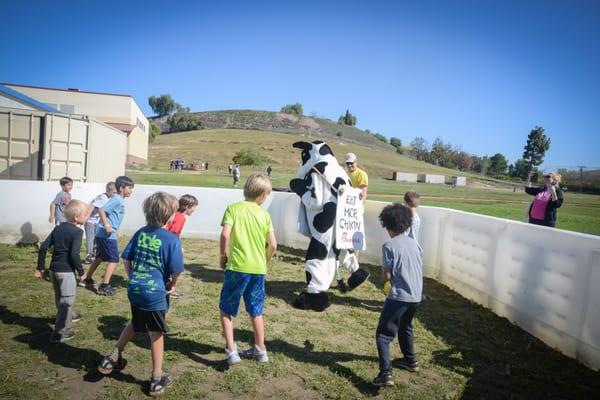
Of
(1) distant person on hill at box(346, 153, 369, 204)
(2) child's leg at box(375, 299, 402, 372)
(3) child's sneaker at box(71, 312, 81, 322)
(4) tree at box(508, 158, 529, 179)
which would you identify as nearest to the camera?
(2) child's leg at box(375, 299, 402, 372)

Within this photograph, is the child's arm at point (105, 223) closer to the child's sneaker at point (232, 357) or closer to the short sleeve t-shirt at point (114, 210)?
the short sleeve t-shirt at point (114, 210)

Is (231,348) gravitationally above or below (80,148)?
below

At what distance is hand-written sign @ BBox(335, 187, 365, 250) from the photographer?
548cm

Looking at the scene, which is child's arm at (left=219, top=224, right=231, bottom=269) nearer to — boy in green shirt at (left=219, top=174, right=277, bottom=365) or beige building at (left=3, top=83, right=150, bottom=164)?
boy in green shirt at (left=219, top=174, right=277, bottom=365)

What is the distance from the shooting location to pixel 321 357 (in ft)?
13.0

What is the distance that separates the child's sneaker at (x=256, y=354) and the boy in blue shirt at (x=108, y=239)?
262 centimetres

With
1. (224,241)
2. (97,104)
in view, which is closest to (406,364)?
(224,241)

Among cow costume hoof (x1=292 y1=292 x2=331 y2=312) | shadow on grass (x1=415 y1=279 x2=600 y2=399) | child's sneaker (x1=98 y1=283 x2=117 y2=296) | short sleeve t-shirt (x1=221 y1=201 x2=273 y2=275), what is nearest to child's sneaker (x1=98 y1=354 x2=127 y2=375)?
short sleeve t-shirt (x1=221 y1=201 x2=273 y2=275)

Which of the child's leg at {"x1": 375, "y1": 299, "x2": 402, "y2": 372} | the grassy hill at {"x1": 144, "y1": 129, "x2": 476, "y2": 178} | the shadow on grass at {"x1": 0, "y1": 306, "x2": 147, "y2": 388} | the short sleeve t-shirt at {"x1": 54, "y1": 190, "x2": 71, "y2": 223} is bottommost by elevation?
the shadow on grass at {"x1": 0, "y1": 306, "x2": 147, "y2": 388}

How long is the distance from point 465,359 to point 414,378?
781 millimetres

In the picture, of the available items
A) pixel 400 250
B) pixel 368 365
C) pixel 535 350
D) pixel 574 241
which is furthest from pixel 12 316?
pixel 574 241

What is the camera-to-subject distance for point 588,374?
12.4 feet

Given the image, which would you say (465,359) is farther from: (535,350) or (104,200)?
(104,200)

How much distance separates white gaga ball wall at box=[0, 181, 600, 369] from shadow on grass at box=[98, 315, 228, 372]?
3.63 m
